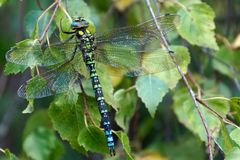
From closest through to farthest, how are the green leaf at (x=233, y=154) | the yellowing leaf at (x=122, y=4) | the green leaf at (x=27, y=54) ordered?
the green leaf at (x=233, y=154), the green leaf at (x=27, y=54), the yellowing leaf at (x=122, y=4)

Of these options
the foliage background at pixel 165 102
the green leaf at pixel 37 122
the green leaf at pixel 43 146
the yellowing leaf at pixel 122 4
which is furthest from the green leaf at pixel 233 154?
the yellowing leaf at pixel 122 4

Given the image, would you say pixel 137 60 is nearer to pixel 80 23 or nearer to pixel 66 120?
pixel 80 23

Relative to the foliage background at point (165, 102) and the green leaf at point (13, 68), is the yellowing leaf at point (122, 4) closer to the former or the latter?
the foliage background at point (165, 102)

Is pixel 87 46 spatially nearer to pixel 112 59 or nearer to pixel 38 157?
pixel 112 59

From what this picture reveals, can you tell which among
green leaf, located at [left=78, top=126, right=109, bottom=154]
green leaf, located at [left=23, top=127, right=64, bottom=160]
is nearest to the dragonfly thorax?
green leaf, located at [left=78, top=126, right=109, bottom=154]

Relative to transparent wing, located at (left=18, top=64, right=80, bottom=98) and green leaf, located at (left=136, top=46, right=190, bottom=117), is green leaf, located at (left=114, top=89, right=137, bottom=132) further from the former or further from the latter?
transparent wing, located at (left=18, top=64, right=80, bottom=98)

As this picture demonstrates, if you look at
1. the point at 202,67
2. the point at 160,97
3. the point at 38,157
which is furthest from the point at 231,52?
the point at 38,157
